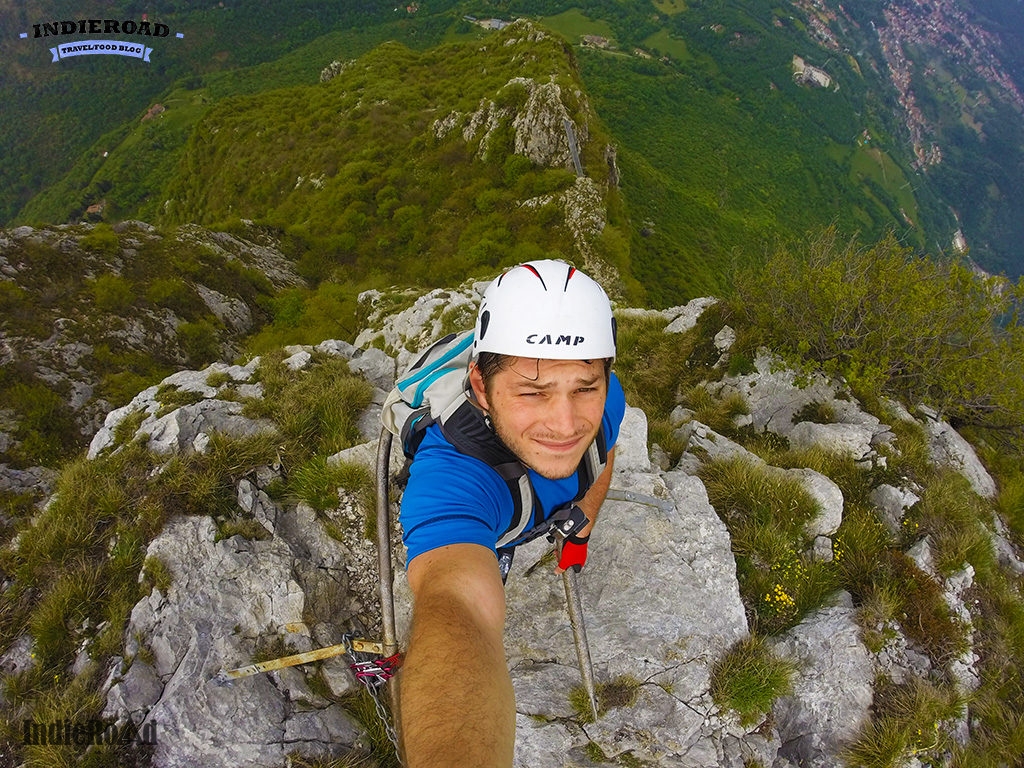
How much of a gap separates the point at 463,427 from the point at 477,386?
34 cm

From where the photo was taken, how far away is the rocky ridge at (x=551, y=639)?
12.8ft

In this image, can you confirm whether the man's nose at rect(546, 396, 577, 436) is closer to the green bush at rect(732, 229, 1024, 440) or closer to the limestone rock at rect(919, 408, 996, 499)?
the green bush at rect(732, 229, 1024, 440)

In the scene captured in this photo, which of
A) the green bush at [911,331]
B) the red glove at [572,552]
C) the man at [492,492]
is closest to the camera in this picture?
the man at [492,492]

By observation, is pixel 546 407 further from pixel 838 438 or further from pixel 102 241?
pixel 102 241

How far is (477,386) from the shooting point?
3.42 meters

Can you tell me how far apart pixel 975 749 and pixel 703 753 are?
8.69ft

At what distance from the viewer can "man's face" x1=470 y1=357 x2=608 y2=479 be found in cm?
317

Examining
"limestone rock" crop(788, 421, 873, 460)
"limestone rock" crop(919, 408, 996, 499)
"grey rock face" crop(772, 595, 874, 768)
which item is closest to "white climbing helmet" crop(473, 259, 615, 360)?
"grey rock face" crop(772, 595, 874, 768)

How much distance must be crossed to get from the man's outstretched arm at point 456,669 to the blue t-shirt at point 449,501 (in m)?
0.09

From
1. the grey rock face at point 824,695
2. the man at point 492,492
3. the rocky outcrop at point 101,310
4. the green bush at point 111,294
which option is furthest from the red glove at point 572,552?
the green bush at point 111,294

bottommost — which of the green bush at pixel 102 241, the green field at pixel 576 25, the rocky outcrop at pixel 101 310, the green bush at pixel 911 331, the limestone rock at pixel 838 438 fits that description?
the rocky outcrop at pixel 101 310

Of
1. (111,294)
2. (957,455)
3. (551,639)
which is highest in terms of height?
(551,639)

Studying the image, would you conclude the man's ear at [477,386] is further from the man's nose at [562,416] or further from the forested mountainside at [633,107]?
the forested mountainside at [633,107]

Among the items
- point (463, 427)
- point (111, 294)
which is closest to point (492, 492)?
point (463, 427)
